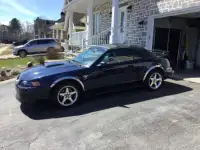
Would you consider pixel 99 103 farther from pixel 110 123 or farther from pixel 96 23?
pixel 96 23

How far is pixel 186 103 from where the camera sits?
5.45m

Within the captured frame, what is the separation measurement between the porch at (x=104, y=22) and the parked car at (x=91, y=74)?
385 centimetres

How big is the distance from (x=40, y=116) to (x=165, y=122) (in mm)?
2765

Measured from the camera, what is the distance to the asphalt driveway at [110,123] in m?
3.66

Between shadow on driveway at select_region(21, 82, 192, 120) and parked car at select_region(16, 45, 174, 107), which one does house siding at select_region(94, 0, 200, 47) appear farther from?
shadow on driveway at select_region(21, 82, 192, 120)

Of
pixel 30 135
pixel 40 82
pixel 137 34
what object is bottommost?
pixel 30 135

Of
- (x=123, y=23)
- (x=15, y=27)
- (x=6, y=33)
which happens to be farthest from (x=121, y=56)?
(x=15, y=27)

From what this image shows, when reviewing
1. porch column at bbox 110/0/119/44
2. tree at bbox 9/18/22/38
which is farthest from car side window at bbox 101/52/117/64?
tree at bbox 9/18/22/38

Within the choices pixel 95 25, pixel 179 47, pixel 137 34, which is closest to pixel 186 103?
pixel 137 34

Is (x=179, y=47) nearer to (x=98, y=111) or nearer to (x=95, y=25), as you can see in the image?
(x=95, y=25)

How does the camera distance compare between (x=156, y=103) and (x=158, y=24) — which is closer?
(x=156, y=103)

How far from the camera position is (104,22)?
1564cm

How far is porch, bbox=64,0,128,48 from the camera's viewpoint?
10016mm

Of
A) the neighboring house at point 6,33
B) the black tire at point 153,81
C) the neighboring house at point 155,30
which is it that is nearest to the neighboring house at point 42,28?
the neighboring house at point 6,33
